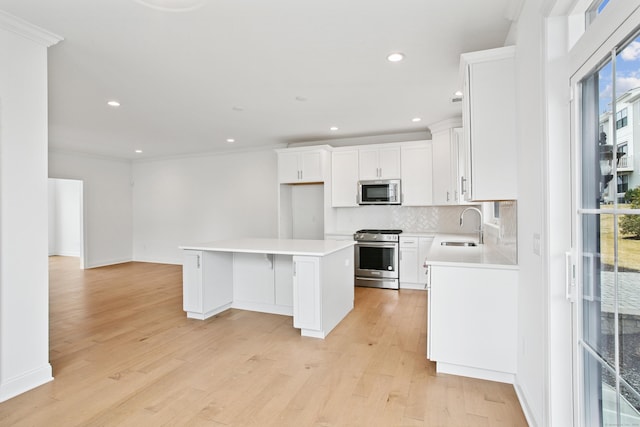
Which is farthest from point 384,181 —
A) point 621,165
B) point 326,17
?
point 621,165

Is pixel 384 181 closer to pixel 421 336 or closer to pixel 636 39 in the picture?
pixel 421 336

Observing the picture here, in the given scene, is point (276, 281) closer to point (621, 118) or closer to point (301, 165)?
point (301, 165)

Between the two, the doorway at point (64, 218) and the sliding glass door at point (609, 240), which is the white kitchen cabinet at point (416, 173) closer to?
the sliding glass door at point (609, 240)

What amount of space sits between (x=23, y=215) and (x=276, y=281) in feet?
→ 7.77

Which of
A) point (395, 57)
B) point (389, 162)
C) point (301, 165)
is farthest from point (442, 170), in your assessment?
point (395, 57)

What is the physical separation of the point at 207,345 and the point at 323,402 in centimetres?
140

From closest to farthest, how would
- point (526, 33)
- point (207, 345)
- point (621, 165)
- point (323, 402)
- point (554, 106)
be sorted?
point (621, 165), point (554, 106), point (526, 33), point (323, 402), point (207, 345)

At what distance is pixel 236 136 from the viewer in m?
5.79

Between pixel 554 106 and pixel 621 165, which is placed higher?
pixel 554 106

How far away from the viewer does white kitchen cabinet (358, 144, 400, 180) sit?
5.30 m

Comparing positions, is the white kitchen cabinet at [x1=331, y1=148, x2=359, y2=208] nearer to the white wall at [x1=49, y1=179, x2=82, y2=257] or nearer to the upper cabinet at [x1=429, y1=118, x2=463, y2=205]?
the upper cabinet at [x1=429, y1=118, x2=463, y2=205]

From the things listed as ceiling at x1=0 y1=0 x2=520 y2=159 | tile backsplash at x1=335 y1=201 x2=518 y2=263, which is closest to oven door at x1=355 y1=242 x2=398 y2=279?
tile backsplash at x1=335 y1=201 x2=518 y2=263

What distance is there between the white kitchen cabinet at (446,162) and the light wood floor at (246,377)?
70.4 inches

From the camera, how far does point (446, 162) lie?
4.88 metres
